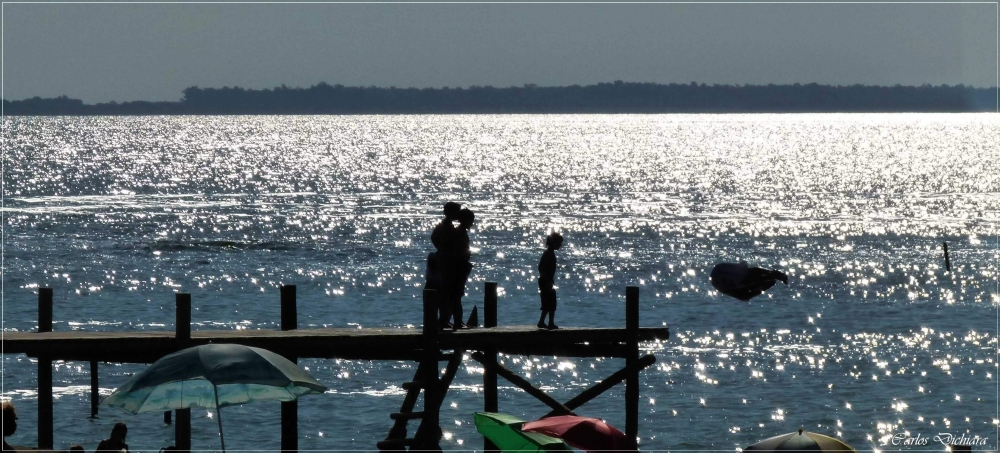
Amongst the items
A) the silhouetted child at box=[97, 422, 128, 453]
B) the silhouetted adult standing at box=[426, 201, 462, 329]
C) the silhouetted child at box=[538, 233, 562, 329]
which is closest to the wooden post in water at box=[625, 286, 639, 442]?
the silhouetted child at box=[538, 233, 562, 329]

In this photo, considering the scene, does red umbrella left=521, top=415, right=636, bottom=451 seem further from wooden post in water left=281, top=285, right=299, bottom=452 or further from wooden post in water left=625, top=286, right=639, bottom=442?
wooden post in water left=281, top=285, right=299, bottom=452

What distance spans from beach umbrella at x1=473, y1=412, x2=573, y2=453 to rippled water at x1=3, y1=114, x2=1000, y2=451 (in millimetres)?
7996

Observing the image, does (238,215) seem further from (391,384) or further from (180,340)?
(180,340)

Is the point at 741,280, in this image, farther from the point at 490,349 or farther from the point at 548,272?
the point at 548,272

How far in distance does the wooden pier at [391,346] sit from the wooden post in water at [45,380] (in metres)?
0.02

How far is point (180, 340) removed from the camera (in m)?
17.2

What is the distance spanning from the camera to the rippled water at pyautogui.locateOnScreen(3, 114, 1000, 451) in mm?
27938

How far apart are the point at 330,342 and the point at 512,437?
3.20m

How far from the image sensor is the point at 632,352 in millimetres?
19703

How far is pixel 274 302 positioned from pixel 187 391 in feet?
106

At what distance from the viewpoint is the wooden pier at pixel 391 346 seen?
1719 centimetres

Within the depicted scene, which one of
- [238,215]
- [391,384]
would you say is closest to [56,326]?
[391,384]

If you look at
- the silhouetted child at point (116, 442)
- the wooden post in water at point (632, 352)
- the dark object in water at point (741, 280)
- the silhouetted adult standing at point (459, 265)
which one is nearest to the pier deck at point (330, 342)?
Answer: the wooden post in water at point (632, 352)

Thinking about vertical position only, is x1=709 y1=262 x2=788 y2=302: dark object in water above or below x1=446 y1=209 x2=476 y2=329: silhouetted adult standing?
below
